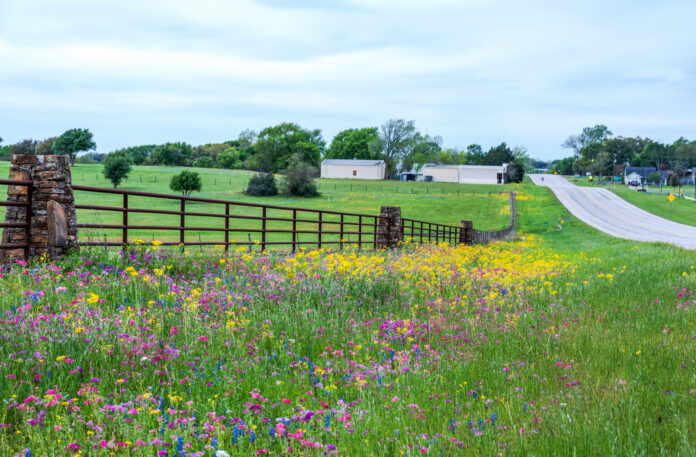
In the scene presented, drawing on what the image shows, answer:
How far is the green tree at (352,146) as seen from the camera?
138125 mm

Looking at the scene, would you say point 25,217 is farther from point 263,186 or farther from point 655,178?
point 655,178

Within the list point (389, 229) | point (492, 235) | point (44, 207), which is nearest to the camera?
point (44, 207)

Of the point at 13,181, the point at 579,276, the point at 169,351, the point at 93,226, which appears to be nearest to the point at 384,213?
the point at 579,276

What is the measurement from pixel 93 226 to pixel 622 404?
30.8ft

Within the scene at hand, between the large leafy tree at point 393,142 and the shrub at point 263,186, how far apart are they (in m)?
73.2

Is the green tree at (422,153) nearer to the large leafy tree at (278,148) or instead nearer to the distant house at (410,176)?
the distant house at (410,176)

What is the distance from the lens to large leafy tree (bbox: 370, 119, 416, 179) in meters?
136

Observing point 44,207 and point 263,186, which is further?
point 263,186

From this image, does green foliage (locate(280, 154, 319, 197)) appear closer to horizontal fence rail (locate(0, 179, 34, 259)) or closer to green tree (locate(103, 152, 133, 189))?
green tree (locate(103, 152, 133, 189))

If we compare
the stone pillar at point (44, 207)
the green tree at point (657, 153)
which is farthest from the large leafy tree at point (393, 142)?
the stone pillar at point (44, 207)

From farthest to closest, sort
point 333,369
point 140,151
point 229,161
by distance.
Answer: point 140,151
point 229,161
point 333,369

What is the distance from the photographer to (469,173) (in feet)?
396

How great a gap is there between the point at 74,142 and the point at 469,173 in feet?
275

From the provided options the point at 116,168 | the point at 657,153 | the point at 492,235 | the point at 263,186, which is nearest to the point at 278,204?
the point at 263,186
